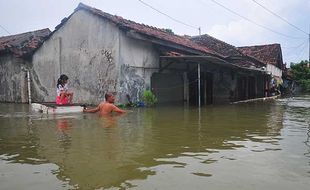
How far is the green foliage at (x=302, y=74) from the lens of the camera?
39344 millimetres

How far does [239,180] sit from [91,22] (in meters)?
13.3

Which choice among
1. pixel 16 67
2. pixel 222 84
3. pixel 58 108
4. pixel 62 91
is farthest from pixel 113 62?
pixel 222 84

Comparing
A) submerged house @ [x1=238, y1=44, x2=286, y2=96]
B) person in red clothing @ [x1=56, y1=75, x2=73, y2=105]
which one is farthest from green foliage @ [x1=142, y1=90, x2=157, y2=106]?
submerged house @ [x1=238, y1=44, x2=286, y2=96]

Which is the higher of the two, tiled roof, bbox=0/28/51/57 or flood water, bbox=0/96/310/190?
tiled roof, bbox=0/28/51/57

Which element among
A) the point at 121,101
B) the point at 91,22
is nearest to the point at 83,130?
the point at 121,101

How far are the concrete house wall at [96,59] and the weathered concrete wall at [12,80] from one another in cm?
210

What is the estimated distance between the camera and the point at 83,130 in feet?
27.5

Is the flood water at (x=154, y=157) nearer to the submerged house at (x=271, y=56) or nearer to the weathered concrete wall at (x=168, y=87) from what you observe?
the weathered concrete wall at (x=168, y=87)

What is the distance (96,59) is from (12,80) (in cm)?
676

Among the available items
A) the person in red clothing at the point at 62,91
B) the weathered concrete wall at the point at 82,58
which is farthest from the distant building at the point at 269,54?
the person in red clothing at the point at 62,91

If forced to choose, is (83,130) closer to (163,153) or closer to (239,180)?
(163,153)

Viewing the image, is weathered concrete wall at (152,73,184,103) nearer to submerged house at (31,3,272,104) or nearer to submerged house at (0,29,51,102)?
submerged house at (31,3,272,104)

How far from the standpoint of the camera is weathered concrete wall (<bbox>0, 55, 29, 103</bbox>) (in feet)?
64.3

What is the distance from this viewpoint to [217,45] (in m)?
26.9
